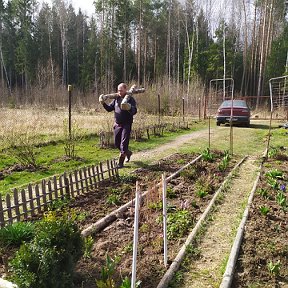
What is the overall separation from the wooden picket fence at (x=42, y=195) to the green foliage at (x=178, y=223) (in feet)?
6.07

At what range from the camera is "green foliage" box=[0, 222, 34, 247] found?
3596 millimetres

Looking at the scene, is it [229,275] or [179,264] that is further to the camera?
[179,264]

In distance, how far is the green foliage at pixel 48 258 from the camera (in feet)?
7.92

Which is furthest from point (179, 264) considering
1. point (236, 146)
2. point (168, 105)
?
point (168, 105)

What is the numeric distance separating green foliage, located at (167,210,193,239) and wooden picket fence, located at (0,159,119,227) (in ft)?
6.07

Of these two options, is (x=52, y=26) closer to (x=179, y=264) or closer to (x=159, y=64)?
(x=159, y=64)

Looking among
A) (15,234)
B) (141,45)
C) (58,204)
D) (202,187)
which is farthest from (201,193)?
(141,45)

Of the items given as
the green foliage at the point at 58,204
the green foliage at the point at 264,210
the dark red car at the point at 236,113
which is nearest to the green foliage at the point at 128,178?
the green foliage at the point at 58,204

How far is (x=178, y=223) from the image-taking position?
4230 millimetres

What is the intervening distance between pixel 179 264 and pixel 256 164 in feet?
17.9

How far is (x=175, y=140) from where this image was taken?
12.7 metres

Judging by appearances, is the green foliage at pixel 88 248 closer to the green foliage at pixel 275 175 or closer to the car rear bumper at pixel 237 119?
the green foliage at pixel 275 175

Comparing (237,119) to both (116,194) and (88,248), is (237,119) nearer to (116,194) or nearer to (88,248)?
(116,194)

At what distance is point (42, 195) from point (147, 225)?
5.81ft
